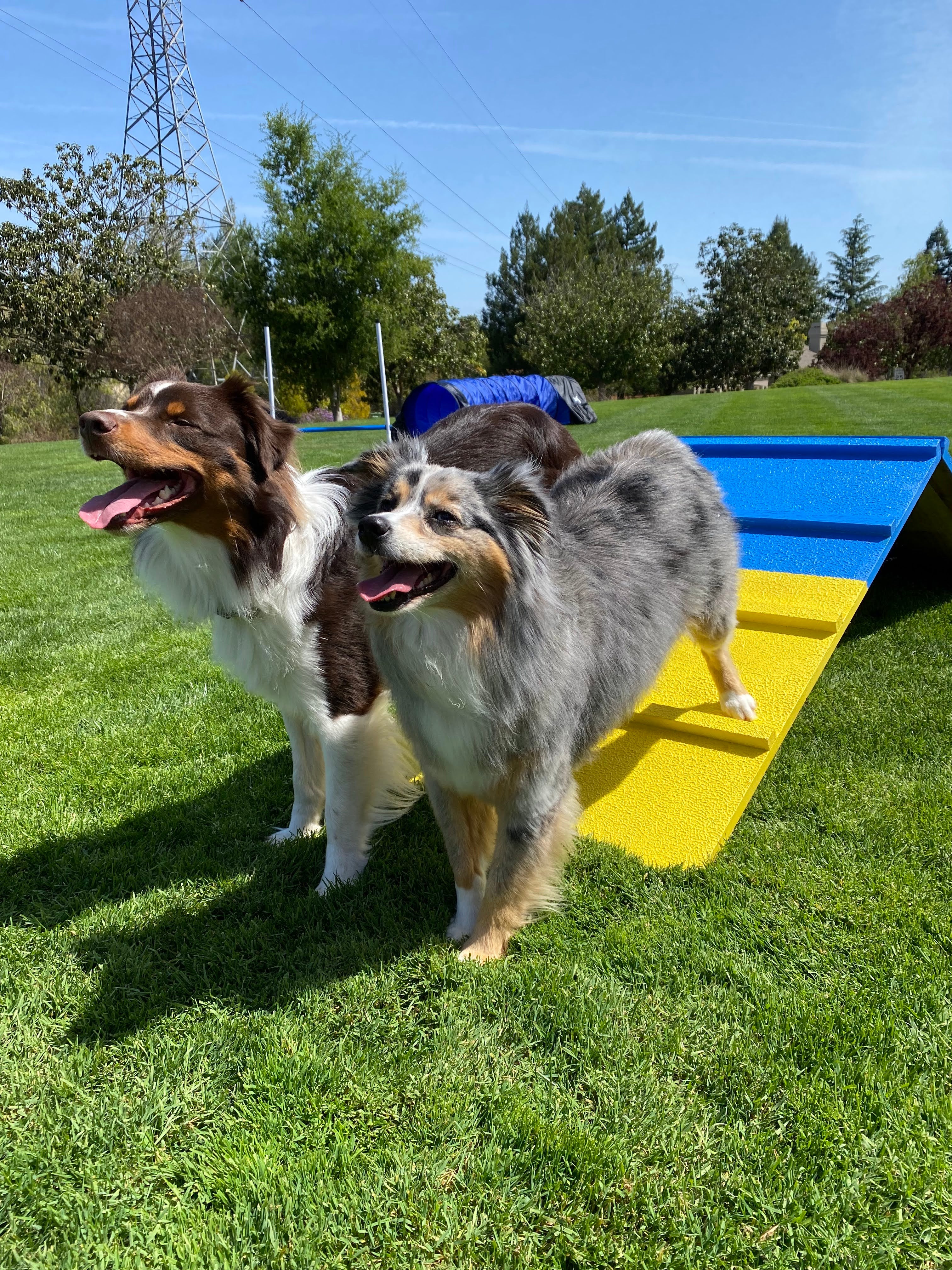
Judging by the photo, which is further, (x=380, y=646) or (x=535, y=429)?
(x=535, y=429)

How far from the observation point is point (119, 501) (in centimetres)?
257

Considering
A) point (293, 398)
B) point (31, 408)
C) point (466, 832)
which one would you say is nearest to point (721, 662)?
point (466, 832)

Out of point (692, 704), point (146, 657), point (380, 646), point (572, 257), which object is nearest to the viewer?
point (380, 646)

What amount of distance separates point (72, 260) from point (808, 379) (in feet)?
108

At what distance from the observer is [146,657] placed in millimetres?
5848

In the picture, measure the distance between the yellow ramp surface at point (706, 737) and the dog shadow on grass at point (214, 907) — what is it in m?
0.87

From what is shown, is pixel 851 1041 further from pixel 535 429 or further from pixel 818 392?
pixel 818 392

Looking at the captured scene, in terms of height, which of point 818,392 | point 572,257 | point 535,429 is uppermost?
point 572,257

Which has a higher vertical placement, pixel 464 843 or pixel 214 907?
pixel 464 843

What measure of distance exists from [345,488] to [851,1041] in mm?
2745

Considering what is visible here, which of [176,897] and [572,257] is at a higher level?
[572,257]

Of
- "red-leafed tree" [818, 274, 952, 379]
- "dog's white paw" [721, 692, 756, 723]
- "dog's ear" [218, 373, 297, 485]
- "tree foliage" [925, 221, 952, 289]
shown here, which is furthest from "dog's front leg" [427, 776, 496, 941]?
"tree foliage" [925, 221, 952, 289]

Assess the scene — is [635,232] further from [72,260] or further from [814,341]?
[72,260]

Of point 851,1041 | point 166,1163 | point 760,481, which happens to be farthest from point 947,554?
point 166,1163
